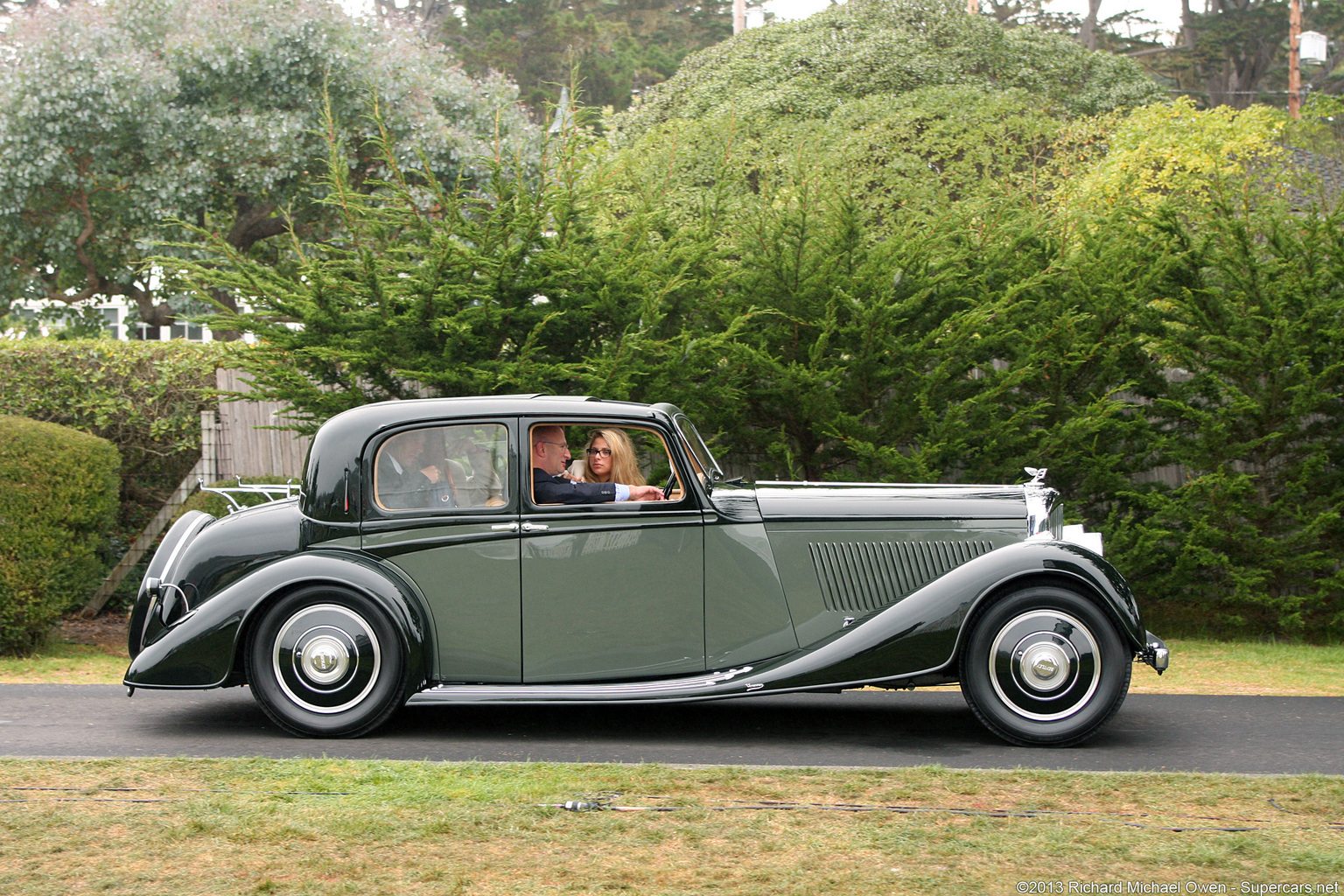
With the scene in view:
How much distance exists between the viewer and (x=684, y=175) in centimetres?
2192

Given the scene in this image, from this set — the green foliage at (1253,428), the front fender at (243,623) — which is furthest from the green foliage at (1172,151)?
the front fender at (243,623)

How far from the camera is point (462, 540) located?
18.0 ft

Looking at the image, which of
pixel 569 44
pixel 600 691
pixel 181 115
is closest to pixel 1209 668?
pixel 600 691

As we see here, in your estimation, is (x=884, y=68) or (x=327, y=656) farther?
(x=884, y=68)

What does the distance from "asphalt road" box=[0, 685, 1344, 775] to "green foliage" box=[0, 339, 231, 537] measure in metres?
4.77

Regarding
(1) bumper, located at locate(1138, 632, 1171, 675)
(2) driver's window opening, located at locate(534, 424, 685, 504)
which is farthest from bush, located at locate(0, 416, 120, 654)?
(1) bumper, located at locate(1138, 632, 1171, 675)

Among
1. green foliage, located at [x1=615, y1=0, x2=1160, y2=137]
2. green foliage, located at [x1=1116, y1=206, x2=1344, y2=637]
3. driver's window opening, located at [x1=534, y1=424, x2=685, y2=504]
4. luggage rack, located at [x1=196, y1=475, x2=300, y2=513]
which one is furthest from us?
green foliage, located at [x1=615, y1=0, x2=1160, y2=137]

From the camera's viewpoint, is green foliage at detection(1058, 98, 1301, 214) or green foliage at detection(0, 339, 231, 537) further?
green foliage at detection(1058, 98, 1301, 214)

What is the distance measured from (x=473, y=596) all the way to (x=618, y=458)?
102 cm

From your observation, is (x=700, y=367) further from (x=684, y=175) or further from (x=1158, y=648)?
(x=684, y=175)

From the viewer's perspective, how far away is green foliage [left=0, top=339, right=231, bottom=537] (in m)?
10.8

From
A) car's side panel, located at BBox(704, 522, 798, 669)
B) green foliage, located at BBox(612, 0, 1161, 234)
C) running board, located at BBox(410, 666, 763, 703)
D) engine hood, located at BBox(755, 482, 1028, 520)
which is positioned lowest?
running board, located at BBox(410, 666, 763, 703)

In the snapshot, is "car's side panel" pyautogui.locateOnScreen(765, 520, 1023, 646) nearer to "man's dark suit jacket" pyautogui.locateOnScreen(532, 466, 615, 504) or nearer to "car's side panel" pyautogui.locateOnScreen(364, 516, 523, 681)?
"man's dark suit jacket" pyautogui.locateOnScreen(532, 466, 615, 504)

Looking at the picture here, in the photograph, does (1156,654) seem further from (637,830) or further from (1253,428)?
(1253,428)
